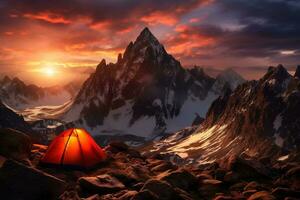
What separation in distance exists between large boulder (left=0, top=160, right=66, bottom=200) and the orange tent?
7.69m

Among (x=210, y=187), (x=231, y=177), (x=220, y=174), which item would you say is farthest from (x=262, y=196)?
(x=220, y=174)

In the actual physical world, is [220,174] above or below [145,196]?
below

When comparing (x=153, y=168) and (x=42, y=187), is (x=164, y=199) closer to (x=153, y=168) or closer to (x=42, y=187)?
(x=42, y=187)

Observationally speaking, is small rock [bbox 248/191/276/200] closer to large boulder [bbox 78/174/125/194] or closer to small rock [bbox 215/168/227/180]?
small rock [bbox 215/168/227/180]

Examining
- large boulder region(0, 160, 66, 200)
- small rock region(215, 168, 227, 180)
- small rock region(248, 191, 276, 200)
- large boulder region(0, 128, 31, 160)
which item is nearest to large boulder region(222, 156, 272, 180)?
small rock region(215, 168, 227, 180)

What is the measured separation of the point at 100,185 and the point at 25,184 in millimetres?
4390

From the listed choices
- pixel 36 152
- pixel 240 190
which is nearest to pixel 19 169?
pixel 36 152

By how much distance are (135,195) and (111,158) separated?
13176 millimetres

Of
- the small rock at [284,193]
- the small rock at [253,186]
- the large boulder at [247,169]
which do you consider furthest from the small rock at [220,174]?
the small rock at [284,193]

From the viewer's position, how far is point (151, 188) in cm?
2491

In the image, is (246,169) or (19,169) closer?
(19,169)

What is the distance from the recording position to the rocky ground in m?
24.6

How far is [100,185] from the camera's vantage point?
1043 inches

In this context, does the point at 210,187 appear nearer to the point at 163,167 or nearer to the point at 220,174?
the point at 220,174
